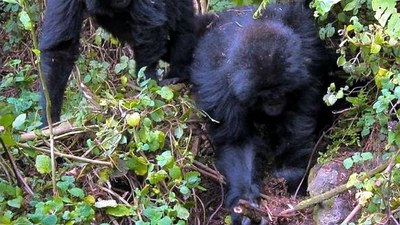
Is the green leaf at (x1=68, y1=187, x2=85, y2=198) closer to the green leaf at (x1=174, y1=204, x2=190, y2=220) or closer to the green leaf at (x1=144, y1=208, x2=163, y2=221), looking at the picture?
the green leaf at (x1=144, y1=208, x2=163, y2=221)

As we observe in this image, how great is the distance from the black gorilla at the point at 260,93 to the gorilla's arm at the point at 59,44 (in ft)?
2.80

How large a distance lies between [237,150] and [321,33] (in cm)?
87

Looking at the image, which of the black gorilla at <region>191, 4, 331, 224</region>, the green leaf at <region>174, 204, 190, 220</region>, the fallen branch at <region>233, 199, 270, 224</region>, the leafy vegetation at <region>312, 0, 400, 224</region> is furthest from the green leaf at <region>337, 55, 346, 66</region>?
the green leaf at <region>174, 204, 190, 220</region>

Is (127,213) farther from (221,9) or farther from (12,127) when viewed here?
(221,9)

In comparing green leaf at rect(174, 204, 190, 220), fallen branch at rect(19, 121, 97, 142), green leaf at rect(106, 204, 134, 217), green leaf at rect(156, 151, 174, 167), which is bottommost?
green leaf at rect(174, 204, 190, 220)

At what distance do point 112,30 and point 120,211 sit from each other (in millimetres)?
1681

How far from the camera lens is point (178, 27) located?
516 cm

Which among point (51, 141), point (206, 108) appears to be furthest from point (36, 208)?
point (206, 108)

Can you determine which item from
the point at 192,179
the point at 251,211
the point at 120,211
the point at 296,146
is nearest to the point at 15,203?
the point at 120,211

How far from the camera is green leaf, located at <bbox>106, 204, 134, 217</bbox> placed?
3.69 m

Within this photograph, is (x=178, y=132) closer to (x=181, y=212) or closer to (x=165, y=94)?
(x=165, y=94)

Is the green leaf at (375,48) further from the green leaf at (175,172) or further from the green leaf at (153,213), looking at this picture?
the green leaf at (153,213)

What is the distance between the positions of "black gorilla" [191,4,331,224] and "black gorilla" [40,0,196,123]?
406 millimetres

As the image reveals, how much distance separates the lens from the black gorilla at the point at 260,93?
13.7 feet
